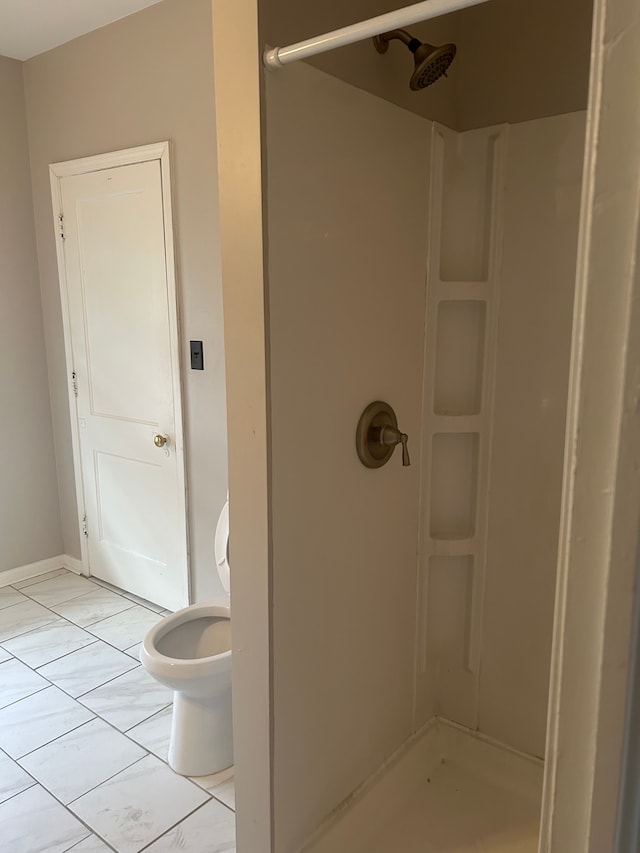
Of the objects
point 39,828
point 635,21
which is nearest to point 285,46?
point 635,21

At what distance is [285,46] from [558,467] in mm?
1185

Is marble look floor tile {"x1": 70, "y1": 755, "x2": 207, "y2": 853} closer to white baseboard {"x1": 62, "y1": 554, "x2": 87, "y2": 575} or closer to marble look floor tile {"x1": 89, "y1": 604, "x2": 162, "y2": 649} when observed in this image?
marble look floor tile {"x1": 89, "y1": 604, "x2": 162, "y2": 649}

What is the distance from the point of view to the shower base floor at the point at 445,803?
1.68m

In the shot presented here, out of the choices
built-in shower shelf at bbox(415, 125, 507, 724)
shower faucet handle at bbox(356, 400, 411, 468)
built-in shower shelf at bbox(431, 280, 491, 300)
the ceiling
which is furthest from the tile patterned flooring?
the ceiling

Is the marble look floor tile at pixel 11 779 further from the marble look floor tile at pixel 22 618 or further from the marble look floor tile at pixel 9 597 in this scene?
the marble look floor tile at pixel 9 597

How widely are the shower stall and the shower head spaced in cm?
3

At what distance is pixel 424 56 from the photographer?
52.9 inches

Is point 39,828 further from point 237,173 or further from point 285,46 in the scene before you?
point 285,46

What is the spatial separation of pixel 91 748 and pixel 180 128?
223cm

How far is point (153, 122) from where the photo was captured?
100 inches


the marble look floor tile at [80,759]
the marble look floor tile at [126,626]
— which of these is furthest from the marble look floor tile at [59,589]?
the marble look floor tile at [80,759]

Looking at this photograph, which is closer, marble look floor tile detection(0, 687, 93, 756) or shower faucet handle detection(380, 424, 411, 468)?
shower faucet handle detection(380, 424, 411, 468)

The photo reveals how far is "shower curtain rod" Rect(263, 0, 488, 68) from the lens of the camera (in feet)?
3.16

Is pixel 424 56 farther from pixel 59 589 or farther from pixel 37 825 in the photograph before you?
pixel 59 589
